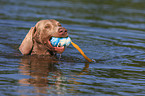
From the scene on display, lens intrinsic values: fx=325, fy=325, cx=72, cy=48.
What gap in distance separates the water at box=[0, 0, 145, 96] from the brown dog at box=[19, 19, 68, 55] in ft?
0.93

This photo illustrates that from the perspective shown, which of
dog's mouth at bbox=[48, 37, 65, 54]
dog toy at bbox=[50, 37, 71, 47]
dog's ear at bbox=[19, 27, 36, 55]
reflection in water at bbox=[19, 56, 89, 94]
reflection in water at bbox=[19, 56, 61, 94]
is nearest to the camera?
reflection in water at bbox=[19, 56, 89, 94]

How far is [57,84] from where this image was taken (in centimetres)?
637

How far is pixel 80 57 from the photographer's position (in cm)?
927

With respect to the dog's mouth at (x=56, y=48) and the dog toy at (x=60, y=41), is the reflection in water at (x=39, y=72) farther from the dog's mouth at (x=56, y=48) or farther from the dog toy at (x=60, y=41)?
the dog toy at (x=60, y=41)

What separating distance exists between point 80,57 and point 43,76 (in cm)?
252

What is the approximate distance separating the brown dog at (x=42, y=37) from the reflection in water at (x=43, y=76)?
0.22 m

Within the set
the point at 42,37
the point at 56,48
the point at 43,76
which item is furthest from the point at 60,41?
the point at 43,76

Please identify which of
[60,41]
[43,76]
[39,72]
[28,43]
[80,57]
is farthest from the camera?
[80,57]

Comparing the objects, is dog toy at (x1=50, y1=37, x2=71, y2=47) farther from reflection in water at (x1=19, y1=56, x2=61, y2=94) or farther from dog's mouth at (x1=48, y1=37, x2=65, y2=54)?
reflection in water at (x1=19, y1=56, x2=61, y2=94)

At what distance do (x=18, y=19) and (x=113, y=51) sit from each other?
613 cm

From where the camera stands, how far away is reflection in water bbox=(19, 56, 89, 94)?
6.05 m

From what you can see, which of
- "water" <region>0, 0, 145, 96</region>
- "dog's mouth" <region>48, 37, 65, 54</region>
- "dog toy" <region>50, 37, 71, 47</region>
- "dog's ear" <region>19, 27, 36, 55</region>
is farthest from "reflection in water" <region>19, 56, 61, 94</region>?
"dog toy" <region>50, 37, 71, 47</region>

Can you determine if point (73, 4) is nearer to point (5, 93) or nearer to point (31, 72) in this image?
point (31, 72)

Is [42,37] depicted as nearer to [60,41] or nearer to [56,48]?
[56,48]
